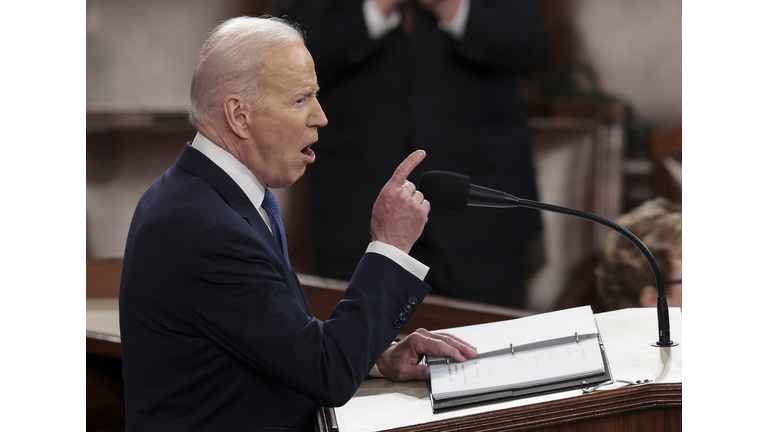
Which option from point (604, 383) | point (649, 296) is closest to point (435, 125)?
point (649, 296)

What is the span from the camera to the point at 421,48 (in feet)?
8.99

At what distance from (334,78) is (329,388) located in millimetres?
1899

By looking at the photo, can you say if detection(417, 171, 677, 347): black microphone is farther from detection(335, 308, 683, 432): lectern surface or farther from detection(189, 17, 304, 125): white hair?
detection(189, 17, 304, 125): white hair

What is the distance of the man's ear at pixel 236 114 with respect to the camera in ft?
3.73

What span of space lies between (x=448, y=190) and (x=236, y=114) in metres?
0.35

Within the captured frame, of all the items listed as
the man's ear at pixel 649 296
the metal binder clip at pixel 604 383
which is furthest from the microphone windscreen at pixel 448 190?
the man's ear at pixel 649 296

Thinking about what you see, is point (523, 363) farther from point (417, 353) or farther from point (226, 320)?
point (226, 320)

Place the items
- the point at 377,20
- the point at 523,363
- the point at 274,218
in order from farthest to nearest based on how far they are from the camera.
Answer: the point at 377,20 < the point at 274,218 < the point at 523,363

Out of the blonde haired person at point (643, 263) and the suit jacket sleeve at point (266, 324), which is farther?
the blonde haired person at point (643, 263)

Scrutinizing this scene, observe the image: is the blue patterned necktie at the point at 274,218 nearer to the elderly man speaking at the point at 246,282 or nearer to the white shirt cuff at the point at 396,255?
the elderly man speaking at the point at 246,282

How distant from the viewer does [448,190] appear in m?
1.20

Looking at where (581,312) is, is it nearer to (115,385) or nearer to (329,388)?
(329,388)

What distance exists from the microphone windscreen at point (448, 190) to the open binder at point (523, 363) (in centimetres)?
22

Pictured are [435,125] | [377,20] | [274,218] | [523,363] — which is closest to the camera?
[523,363]
